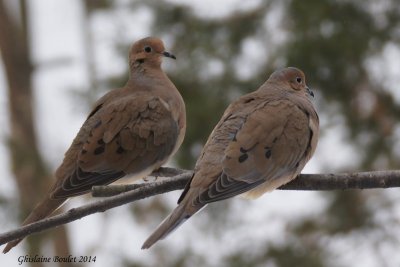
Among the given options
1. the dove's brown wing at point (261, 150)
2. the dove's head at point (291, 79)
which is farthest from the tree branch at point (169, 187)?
the dove's head at point (291, 79)

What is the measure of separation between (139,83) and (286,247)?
4461mm

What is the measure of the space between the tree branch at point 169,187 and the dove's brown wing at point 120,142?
2.25 ft

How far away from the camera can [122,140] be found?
217 inches

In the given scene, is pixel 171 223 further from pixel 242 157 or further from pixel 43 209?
pixel 43 209

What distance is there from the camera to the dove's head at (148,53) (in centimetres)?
634

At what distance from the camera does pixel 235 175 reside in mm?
4734

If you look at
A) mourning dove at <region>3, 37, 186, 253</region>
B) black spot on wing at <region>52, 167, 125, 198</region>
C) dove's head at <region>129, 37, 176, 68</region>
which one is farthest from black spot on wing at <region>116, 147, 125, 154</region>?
dove's head at <region>129, 37, 176, 68</region>

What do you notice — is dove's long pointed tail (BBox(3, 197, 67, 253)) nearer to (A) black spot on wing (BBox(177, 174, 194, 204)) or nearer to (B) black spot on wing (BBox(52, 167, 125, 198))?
(B) black spot on wing (BBox(52, 167, 125, 198))

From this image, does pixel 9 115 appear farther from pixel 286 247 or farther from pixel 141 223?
pixel 286 247

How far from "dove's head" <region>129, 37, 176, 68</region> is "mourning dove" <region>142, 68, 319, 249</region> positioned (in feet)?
3.57

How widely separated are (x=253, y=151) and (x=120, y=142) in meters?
0.93

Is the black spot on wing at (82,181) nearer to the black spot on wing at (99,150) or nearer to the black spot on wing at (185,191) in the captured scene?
the black spot on wing at (99,150)

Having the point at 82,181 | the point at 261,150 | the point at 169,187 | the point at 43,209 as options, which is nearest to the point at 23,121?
the point at 82,181

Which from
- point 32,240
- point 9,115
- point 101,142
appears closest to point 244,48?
point 32,240
